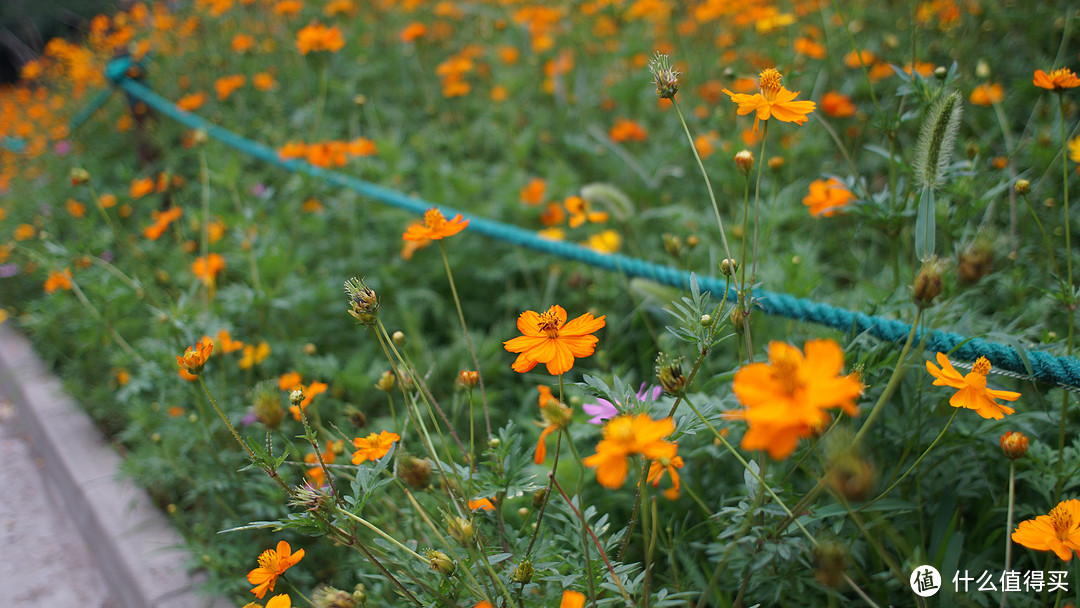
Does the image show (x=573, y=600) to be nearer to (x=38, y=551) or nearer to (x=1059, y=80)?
(x=1059, y=80)

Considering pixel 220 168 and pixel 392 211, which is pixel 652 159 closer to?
pixel 392 211

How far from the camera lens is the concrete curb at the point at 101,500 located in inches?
50.7

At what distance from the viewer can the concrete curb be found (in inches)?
50.7

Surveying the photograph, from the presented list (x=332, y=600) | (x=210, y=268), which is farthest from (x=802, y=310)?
(x=210, y=268)

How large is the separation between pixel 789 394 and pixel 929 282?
0.23 meters

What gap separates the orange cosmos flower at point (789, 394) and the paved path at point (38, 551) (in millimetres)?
1613

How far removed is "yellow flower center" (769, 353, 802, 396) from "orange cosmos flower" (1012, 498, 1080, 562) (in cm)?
49

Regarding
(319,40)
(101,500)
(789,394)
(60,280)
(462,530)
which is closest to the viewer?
(789,394)

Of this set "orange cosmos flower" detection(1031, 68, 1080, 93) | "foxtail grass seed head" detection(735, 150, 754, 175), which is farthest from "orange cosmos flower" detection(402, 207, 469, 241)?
"orange cosmos flower" detection(1031, 68, 1080, 93)

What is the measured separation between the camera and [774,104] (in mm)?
792

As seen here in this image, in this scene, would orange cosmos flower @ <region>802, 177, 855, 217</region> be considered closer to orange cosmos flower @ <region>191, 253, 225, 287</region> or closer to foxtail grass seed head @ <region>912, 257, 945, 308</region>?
foxtail grass seed head @ <region>912, 257, 945, 308</region>

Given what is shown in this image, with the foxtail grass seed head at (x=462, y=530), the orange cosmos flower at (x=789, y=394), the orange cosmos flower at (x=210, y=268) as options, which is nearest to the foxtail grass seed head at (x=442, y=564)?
the foxtail grass seed head at (x=462, y=530)

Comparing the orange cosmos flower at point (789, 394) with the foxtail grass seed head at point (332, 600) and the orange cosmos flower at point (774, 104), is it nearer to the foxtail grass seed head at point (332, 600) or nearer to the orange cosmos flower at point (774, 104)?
the orange cosmos flower at point (774, 104)

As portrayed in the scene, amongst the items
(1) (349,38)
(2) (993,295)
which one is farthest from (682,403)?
(1) (349,38)
